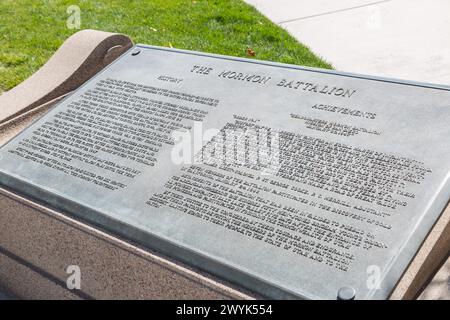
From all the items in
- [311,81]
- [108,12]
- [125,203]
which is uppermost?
[311,81]

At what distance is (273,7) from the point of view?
7523mm

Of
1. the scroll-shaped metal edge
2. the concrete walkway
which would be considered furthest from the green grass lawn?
the scroll-shaped metal edge

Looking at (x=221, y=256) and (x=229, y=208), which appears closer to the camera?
(x=221, y=256)

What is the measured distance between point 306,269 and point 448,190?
2.10 ft

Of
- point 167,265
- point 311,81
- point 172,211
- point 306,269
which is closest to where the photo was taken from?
point 306,269

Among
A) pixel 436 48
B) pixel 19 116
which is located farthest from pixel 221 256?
pixel 436 48

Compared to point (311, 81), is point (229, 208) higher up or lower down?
lower down

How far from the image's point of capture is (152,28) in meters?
6.75

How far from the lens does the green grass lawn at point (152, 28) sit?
19.3ft

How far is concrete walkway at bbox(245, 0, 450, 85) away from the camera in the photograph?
5.41 meters

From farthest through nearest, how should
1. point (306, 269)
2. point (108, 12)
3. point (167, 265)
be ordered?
point (108, 12), point (167, 265), point (306, 269)

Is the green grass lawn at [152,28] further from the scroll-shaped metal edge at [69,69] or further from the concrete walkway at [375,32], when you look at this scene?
the scroll-shaped metal edge at [69,69]

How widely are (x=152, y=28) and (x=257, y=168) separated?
14.9 feet

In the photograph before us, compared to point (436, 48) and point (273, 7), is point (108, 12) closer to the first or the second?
point (273, 7)
